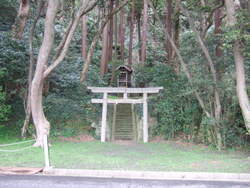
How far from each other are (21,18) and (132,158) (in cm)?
1007

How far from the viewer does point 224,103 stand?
14359mm

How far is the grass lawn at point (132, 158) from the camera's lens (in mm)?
9280

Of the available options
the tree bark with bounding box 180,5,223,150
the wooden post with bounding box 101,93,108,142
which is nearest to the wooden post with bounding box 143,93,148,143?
the wooden post with bounding box 101,93,108,142

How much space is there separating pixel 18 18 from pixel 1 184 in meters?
12.4

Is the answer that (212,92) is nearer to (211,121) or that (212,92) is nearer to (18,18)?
(211,121)

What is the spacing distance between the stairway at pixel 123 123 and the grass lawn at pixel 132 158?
2090 millimetres

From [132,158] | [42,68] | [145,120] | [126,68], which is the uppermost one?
[126,68]

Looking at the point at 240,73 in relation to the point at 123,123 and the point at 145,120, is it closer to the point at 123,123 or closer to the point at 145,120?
the point at 145,120

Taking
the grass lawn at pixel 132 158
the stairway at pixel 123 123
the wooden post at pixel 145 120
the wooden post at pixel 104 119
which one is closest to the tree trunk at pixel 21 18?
the wooden post at pixel 104 119

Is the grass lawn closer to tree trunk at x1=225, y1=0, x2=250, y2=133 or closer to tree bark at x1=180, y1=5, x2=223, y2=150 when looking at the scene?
tree bark at x1=180, y1=5, x2=223, y2=150

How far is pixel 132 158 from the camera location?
10945mm

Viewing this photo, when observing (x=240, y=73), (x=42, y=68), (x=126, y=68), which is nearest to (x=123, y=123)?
(x=126, y=68)

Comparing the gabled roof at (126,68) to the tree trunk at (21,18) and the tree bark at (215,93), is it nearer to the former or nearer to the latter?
the tree trunk at (21,18)

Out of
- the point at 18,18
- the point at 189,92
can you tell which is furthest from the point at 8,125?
the point at 189,92
